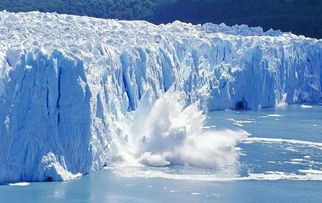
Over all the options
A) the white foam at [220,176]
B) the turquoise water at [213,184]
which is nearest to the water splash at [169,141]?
the turquoise water at [213,184]

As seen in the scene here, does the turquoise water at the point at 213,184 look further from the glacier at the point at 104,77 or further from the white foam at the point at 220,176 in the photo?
the glacier at the point at 104,77

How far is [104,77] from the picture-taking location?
17344mm

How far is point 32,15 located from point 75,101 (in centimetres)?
1016

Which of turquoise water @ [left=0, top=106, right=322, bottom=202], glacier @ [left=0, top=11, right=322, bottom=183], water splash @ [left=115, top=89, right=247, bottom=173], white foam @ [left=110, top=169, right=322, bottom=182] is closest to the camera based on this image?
turquoise water @ [left=0, top=106, right=322, bottom=202]

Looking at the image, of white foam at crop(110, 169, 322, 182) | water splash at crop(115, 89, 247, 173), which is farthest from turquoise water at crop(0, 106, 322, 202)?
water splash at crop(115, 89, 247, 173)

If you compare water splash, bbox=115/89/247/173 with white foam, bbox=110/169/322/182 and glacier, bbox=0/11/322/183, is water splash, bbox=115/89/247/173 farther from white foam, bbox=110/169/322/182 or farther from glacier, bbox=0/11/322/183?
white foam, bbox=110/169/322/182

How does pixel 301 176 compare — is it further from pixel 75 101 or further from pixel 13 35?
pixel 13 35

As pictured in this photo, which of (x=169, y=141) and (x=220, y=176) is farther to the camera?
(x=169, y=141)

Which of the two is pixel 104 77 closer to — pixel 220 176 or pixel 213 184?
pixel 220 176

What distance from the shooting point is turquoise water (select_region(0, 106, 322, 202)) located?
46.4 feet

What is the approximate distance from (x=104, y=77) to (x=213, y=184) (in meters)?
3.49

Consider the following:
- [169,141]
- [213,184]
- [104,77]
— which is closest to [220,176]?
[213,184]

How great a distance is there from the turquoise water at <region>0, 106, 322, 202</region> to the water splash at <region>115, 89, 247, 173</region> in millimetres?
427

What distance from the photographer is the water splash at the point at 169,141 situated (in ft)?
56.2
